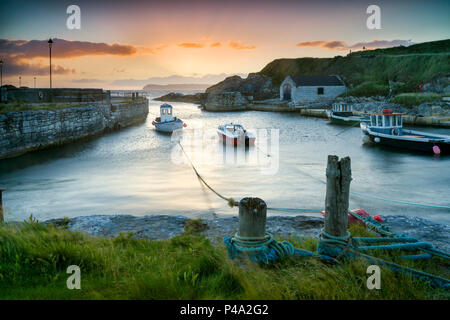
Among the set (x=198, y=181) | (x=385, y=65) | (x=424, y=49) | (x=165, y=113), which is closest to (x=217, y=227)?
(x=198, y=181)

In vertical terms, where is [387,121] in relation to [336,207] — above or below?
above

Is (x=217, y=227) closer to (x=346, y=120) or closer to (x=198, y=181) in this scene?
(x=198, y=181)

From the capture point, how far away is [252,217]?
4465mm

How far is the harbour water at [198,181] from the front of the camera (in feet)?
42.1

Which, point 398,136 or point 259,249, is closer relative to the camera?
point 259,249

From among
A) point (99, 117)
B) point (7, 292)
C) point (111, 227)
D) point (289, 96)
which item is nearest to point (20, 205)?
point (111, 227)

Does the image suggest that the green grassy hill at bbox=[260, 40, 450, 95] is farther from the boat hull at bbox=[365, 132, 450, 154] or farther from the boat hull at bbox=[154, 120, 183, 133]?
the boat hull at bbox=[154, 120, 183, 133]

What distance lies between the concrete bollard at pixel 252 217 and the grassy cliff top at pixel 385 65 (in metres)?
66.7

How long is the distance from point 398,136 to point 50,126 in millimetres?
23951

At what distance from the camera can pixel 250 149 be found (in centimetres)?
2766

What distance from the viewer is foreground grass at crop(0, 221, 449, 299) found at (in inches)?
159
